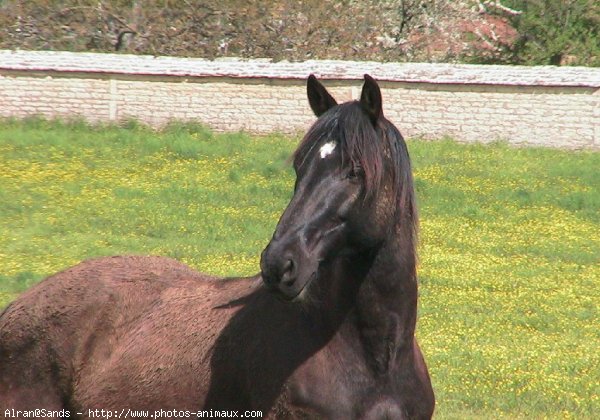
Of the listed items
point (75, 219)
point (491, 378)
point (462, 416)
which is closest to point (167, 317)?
point (462, 416)

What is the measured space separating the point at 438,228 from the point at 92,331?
11.9 m

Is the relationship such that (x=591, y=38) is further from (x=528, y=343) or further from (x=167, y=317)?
(x=167, y=317)

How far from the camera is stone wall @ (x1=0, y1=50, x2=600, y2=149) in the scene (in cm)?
2428

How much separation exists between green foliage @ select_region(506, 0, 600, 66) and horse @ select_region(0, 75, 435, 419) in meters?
26.3

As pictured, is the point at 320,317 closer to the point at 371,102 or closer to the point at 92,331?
the point at 371,102

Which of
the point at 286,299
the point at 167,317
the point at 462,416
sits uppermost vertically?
the point at 286,299

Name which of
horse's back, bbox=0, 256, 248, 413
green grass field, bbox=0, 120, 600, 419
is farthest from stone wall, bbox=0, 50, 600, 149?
horse's back, bbox=0, 256, 248, 413

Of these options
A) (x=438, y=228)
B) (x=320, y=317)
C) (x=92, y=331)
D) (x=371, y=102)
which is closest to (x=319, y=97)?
Result: (x=371, y=102)

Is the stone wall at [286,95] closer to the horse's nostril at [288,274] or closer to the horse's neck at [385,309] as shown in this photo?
the horse's neck at [385,309]

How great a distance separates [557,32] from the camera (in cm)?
3072

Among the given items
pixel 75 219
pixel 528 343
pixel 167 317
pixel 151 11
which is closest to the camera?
pixel 167 317

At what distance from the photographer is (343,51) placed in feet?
97.5

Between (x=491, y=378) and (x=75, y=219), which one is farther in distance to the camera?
(x=75, y=219)

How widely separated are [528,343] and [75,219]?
8443 millimetres
